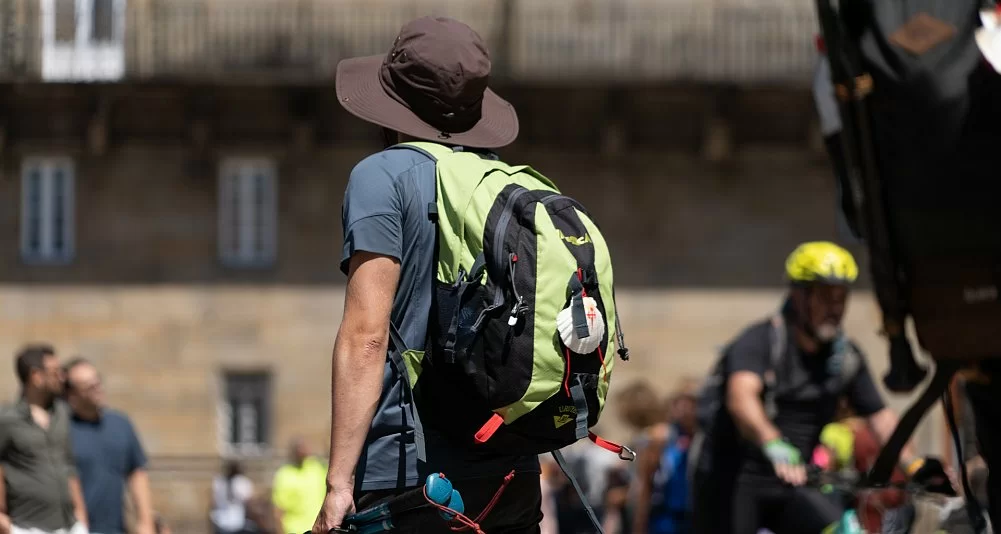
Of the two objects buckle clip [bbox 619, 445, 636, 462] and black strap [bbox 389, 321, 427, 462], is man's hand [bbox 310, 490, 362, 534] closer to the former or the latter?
black strap [bbox 389, 321, 427, 462]

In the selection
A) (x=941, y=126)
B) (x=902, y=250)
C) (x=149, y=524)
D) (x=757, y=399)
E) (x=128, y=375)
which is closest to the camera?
(x=941, y=126)

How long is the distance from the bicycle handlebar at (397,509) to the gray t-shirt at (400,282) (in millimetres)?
42

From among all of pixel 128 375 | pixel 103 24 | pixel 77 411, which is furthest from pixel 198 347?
pixel 77 411

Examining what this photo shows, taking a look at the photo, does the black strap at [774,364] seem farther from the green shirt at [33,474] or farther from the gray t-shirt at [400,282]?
the green shirt at [33,474]

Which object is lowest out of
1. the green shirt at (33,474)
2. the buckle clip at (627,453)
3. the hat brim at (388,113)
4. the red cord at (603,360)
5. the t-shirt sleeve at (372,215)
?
the green shirt at (33,474)

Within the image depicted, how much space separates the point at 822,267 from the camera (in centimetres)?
781

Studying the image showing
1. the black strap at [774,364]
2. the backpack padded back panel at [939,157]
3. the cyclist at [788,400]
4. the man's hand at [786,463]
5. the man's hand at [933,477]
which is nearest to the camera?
the backpack padded back panel at [939,157]

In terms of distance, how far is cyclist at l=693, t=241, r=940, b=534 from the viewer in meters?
7.76

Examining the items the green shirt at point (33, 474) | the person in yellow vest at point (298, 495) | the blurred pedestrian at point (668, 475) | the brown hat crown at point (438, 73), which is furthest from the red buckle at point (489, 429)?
the person in yellow vest at point (298, 495)

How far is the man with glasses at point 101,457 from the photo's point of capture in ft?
36.1

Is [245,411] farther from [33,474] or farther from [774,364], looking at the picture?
[774,364]

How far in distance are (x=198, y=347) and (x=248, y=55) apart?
4966mm

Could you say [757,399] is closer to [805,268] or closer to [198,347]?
[805,268]

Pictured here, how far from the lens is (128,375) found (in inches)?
1211
